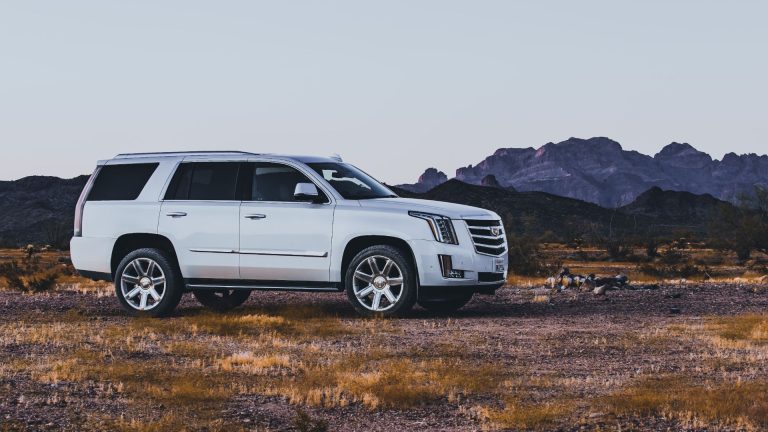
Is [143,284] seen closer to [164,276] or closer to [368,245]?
[164,276]

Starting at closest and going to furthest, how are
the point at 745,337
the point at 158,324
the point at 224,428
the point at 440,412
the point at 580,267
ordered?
the point at 224,428
the point at 440,412
the point at 745,337
the point at 158,324
the point at 580,267

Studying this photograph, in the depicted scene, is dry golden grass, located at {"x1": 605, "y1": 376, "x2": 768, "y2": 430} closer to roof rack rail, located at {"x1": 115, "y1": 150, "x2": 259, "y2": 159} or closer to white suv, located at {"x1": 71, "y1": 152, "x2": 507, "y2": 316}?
white suv, located at {"x1": 71, "y1": 152, "x2": 507, "y2": 316}

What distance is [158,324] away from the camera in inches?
→ 566

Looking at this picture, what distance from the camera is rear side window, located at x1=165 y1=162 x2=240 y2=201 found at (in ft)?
49.3

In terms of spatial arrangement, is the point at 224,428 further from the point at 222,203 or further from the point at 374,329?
the point at 222,203

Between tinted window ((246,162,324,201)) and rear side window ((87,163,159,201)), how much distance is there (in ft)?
5.13

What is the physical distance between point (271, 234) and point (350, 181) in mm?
1392

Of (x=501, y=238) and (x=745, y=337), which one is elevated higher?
(x=501, y=238)

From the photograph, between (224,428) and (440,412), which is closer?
(224,428)

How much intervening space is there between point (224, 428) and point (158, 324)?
22.7ft

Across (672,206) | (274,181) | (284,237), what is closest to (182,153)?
(274,181)

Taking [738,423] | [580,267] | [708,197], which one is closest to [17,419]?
[738,423]

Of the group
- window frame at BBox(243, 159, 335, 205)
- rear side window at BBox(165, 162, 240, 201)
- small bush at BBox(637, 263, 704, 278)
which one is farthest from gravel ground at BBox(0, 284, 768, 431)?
small bush at BBox(637, 263, 704, 278)

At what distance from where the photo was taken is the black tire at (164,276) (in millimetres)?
15062
